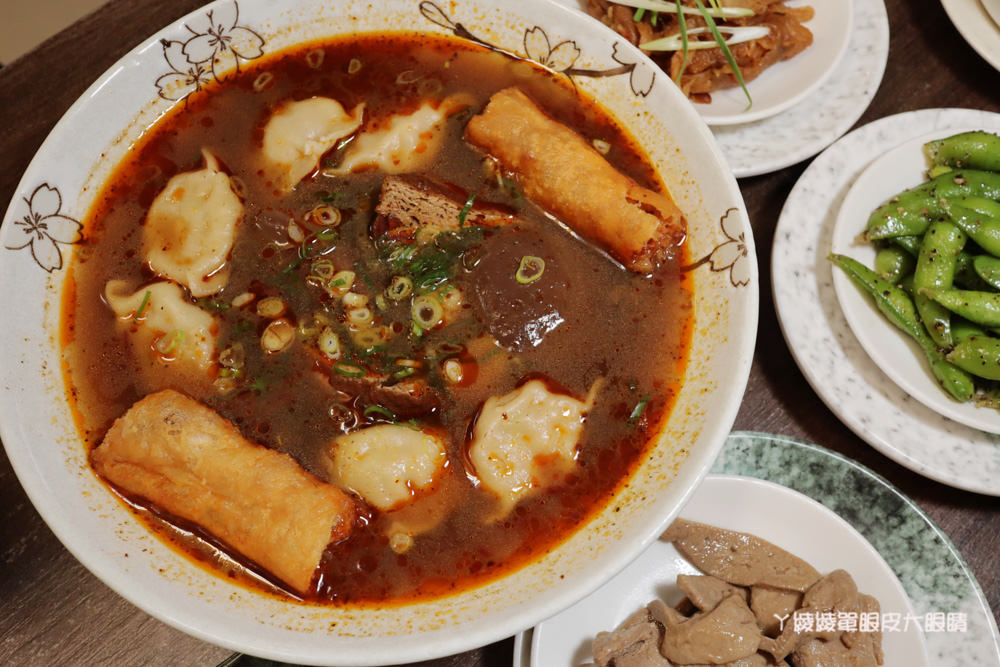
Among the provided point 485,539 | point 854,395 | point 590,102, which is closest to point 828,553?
point 854,395

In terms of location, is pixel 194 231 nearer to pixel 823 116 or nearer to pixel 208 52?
pixel 208 52

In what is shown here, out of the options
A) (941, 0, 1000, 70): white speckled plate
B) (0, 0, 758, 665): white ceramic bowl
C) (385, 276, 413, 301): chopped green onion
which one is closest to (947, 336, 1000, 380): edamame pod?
(0, 0, 758, 665): white ceramic bowl

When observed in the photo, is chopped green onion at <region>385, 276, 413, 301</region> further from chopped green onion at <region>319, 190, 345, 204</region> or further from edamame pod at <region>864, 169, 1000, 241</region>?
edamame pod at <region>864, 169, 1000, 241</region>

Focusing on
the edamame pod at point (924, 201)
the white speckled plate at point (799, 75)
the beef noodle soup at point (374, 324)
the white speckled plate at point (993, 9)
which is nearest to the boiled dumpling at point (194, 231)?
the beef noodle soup at point (374, 324)

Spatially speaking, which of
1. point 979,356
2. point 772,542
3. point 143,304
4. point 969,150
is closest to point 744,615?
point 772,542

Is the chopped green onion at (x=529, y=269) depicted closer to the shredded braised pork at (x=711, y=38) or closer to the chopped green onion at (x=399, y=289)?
the chopped green onion at (x=399, y=289)

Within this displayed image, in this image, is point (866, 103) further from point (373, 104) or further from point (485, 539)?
point (485, 539)
